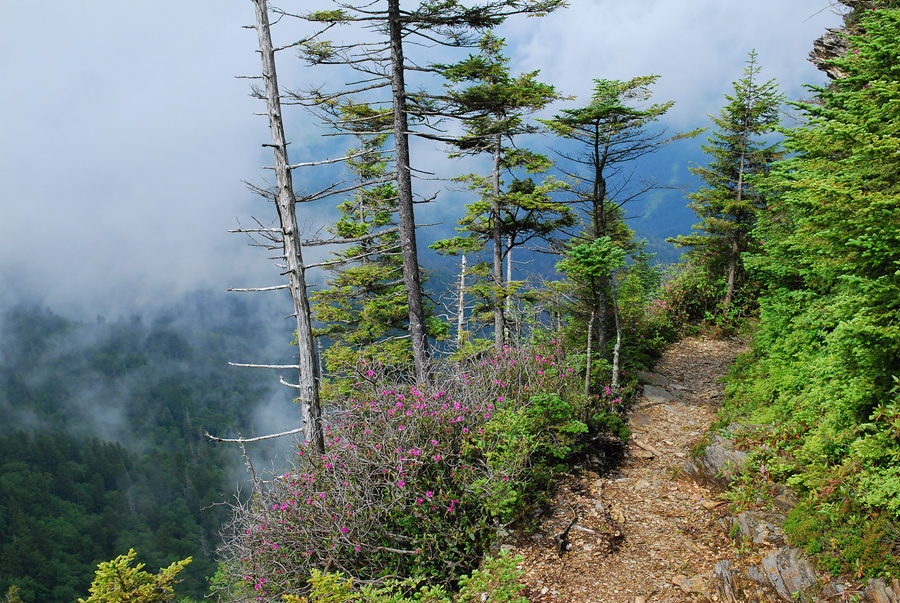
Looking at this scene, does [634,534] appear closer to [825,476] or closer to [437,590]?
[825,476]

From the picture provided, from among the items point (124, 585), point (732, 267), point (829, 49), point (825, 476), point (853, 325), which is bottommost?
point (124, 585)

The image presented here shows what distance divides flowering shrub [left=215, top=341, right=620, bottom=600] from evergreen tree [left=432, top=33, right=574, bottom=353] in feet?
11.9

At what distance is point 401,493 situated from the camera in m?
5.42

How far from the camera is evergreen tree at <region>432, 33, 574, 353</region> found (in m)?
9.38

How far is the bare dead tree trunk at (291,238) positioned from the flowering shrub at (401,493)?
1.12 meters

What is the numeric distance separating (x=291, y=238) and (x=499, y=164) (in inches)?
274

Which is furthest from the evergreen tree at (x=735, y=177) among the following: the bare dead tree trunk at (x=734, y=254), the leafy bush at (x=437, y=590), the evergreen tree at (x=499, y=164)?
the leafy bush at (x=437, y=590)

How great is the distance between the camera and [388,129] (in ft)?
33.0

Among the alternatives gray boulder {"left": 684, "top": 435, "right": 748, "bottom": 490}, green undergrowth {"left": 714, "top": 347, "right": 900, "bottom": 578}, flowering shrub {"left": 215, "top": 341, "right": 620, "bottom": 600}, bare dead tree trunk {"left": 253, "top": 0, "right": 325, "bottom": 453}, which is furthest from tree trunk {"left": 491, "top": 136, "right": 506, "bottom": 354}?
green undergrowth {"left": 714, "top": 347, "right": 900, "bottom": 578}

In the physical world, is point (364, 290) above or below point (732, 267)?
below

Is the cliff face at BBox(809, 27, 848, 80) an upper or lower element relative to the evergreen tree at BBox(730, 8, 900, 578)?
upper

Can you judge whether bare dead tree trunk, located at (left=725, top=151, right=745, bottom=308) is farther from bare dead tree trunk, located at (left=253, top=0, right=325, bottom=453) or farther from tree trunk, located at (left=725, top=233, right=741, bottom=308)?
bare dead tree trunk, located at (left=253, top=0, right=325, bottom=453)

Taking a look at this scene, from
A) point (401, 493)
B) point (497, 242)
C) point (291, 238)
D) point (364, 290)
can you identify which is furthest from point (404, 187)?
point (401, 493)

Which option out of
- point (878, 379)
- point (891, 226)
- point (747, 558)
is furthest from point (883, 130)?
point (747, 558)
